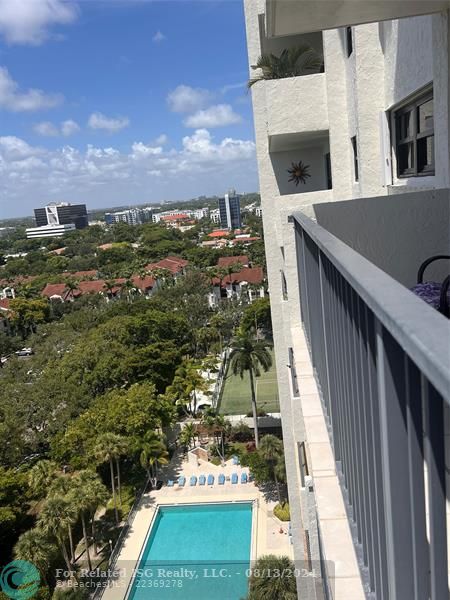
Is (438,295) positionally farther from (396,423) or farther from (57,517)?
(57,517)

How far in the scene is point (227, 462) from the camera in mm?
23219

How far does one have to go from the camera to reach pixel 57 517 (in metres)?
14.3

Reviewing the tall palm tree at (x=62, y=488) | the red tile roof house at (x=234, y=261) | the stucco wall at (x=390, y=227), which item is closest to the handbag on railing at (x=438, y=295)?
the stucco wall at (x=390, y=227)

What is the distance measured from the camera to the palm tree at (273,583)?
514 inches

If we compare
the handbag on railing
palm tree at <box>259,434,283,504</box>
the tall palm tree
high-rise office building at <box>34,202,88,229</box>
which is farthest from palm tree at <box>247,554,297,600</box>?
high-rise office building at <box>34,202,88,229</box>

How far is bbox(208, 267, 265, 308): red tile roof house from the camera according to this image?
166 feet

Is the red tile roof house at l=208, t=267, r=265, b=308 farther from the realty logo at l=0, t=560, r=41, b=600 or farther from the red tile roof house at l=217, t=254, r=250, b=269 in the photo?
the realty logo at l=0, t=560, r=41, b=600

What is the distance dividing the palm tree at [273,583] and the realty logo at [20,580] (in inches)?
261

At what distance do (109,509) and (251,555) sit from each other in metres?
6.66

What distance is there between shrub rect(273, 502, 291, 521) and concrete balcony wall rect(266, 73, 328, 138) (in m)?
14.9

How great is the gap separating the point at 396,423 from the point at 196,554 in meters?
18.6

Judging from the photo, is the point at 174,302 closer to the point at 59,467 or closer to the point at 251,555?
the point at 59,467

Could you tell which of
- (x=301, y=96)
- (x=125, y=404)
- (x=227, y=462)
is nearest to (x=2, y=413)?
(x=125, y=404)

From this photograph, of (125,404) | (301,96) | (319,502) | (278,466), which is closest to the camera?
(319,502)
